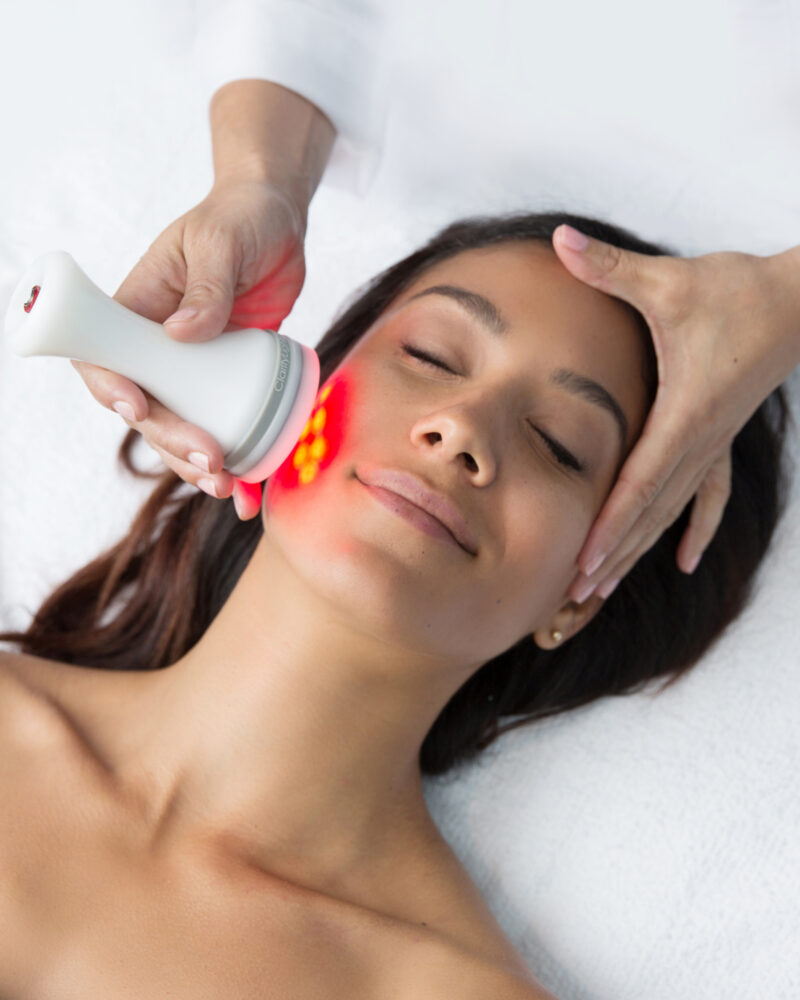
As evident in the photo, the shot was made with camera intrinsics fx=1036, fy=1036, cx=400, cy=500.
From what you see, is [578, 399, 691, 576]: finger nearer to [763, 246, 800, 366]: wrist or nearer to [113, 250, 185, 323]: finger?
[763, 246, 800, 366]: wrist

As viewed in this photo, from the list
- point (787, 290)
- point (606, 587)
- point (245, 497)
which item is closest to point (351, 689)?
point (245, 497)

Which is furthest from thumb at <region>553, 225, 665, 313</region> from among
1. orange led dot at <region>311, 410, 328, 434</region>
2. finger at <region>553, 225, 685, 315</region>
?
orange led dot at <region>311, 410, 328, 434</region>

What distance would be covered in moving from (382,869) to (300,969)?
18 centimetres

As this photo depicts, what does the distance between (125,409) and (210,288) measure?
6.0 inches

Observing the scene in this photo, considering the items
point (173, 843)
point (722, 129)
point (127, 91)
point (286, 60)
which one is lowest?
point (173, 843)

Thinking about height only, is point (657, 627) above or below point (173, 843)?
above

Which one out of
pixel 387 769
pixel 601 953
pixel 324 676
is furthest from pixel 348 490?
pixel 601 953

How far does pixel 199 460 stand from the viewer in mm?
1000

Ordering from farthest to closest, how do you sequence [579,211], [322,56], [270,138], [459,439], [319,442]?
1. [579,211]
2. [322,56]
3. [270,138]
4. [319,442]
5. [459,439]

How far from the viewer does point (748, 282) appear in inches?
49.9

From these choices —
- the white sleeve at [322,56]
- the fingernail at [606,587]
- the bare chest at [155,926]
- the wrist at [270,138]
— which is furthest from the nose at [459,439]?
the white sleeve at [322,56]

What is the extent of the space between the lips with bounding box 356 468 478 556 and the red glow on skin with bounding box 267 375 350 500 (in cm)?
7

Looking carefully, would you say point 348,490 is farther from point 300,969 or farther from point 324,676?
point 300,969

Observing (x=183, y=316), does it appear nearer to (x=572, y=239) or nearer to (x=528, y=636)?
(x=572, y=239)
